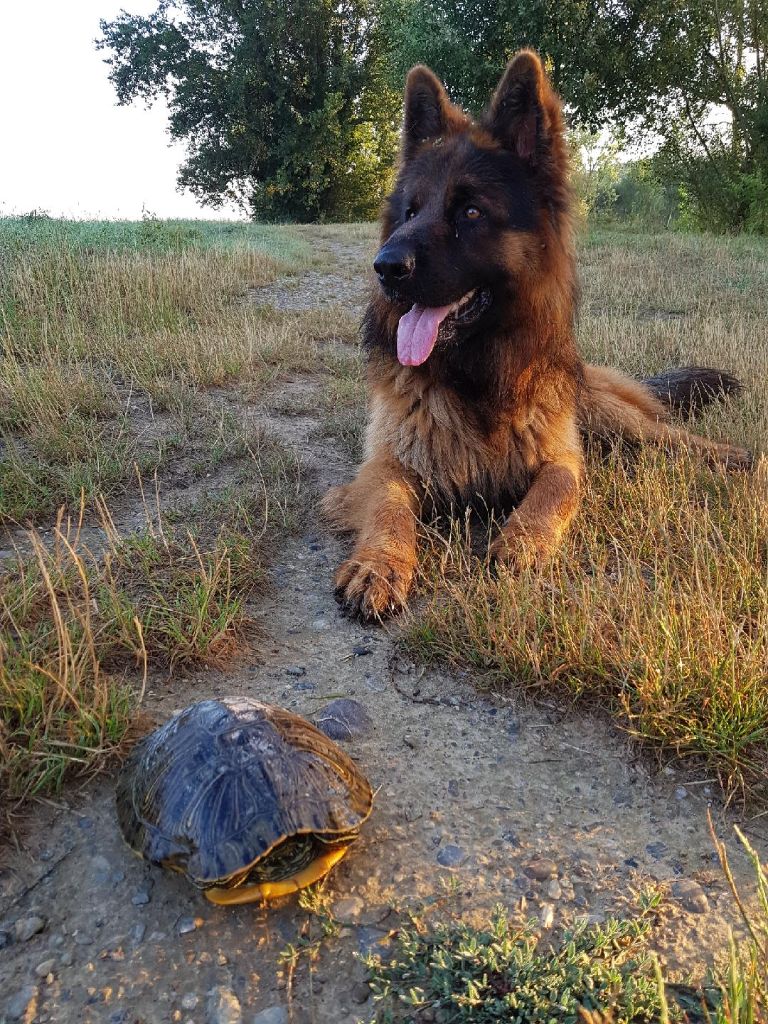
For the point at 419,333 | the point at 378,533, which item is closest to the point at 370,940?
the point at 378,533

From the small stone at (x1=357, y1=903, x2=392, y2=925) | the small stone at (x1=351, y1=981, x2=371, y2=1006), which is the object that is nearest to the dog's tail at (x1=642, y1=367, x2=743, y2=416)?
the small stone at (x1=357, y1=903, x2=392, y2=925)

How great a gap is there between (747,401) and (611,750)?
4184 millimetres

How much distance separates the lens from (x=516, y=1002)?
1551 millimetres

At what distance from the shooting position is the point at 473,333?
13.1 feet

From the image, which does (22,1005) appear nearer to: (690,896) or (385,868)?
(385,868)

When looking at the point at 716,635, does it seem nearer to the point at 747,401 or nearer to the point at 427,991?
the point at 427,991

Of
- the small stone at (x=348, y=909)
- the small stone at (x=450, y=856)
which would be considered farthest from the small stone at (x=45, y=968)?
the small stone at (x=450, y=856)

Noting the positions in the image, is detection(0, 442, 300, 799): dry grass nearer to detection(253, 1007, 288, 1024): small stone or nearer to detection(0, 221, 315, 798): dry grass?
detection(0, 221, 315, 798): dry grass

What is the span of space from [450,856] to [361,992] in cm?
50

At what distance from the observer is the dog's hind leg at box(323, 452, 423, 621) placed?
3.30 m

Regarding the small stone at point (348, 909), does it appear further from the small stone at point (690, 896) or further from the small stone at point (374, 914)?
the small stone at point (690, 896)

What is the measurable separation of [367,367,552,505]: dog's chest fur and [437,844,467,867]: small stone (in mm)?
Answer: 2226

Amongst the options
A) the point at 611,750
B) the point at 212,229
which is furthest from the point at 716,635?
the point at 212,229

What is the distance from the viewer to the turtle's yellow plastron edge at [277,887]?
1862 mm
